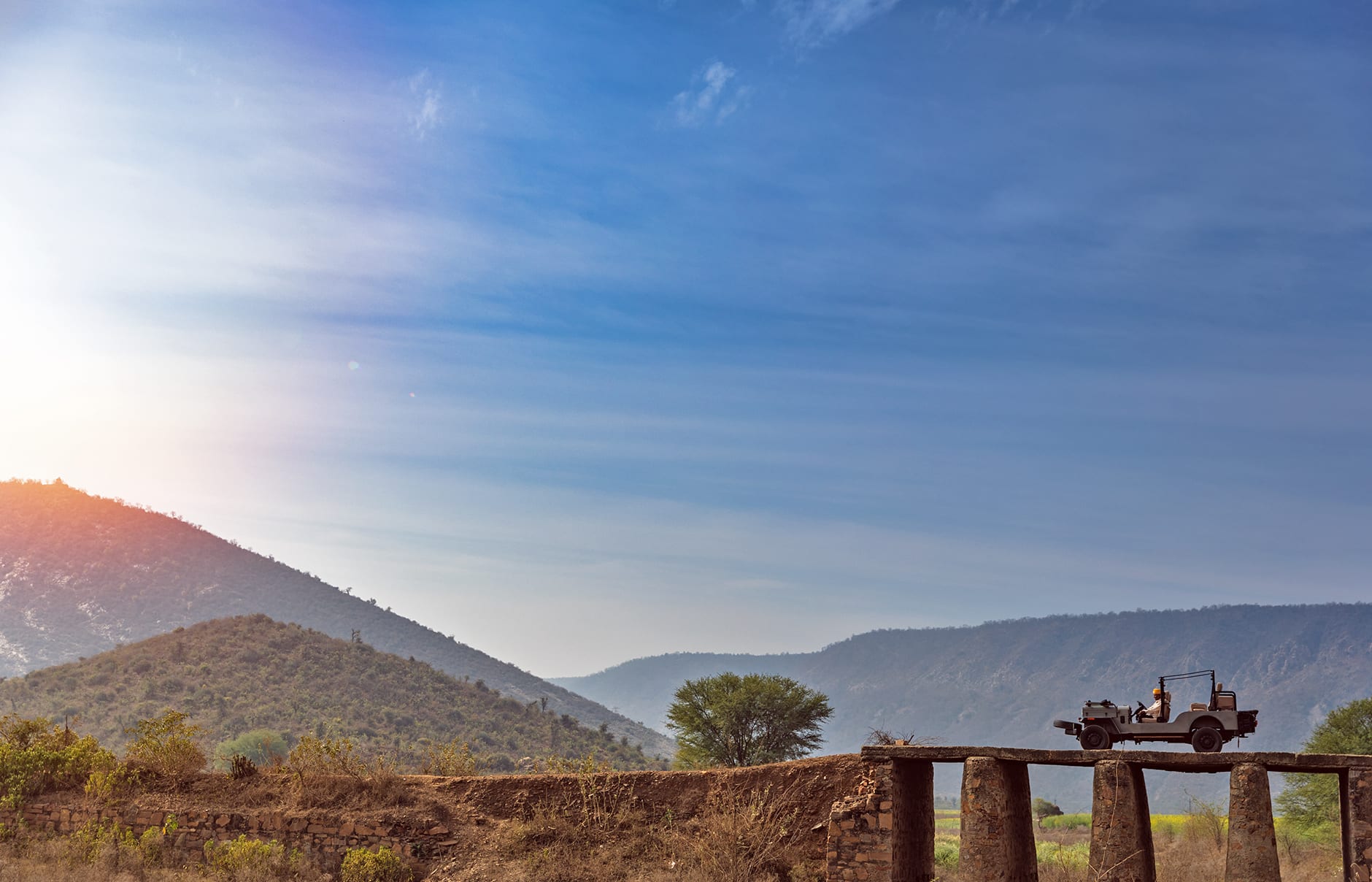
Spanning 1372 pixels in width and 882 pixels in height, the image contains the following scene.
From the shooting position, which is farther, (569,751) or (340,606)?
(340,606)

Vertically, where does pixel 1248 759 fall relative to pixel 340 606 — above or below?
below

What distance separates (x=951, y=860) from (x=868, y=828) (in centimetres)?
1175

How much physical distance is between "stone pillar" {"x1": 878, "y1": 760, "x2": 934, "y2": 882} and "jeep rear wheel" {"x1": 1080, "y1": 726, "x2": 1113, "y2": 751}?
2097mm

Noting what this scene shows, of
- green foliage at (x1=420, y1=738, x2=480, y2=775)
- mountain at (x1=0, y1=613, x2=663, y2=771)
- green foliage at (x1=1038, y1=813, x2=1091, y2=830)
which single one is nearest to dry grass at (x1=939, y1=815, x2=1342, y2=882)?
green foliage at (x1=1038, y1=813, x2=1091, y2=830)

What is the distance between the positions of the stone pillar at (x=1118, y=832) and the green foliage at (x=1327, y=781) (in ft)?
72.1

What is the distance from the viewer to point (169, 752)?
798 inches

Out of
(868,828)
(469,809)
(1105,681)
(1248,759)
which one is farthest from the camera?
(1105,681)

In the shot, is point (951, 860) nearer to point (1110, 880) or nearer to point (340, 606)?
point (1110, 880)

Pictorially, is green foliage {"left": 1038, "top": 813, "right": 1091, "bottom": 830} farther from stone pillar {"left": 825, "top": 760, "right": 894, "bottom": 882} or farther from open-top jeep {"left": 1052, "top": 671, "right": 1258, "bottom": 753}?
stone pillar {"left": 825, "top": 760, "right": 894, "bottom": 882}

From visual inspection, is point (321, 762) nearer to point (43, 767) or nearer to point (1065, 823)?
point (43, 767)

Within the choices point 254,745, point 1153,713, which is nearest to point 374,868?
point 1153,713

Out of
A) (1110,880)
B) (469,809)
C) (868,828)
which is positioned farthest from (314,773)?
(1110,880)

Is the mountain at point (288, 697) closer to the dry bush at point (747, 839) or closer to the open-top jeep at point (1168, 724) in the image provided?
the dry bush at point (747, 839)

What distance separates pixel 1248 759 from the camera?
13.7 metres
